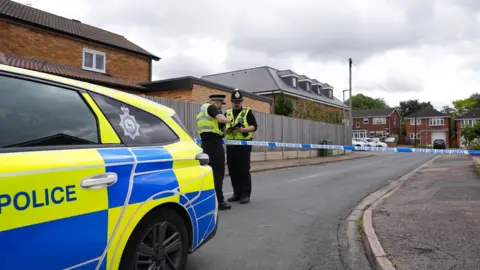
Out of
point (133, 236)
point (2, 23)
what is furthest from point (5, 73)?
point (2, 23)

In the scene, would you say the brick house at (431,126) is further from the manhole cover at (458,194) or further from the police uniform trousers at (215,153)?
the police uniform trousers at (215,153)

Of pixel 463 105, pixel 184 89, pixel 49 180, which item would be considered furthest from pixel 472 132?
pixel 463 105

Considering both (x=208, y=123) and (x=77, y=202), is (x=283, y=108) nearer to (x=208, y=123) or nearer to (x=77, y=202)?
(x=208, y=123)

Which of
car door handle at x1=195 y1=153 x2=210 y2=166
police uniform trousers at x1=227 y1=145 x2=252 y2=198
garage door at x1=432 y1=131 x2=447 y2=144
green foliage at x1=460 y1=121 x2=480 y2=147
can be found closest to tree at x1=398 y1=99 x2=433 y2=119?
garage door at x1=432 y1=131 x2=447 y2=144

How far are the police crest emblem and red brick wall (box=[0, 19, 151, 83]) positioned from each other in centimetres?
1694

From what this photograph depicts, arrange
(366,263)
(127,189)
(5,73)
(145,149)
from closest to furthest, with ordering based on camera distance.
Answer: (5,73)
(127,189)
(145,149)
(366,263)

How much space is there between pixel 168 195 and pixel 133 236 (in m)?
0.41

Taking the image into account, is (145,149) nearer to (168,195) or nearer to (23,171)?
(168,195)

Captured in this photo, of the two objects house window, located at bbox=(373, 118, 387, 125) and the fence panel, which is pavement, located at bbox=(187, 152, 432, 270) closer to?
the fence panel

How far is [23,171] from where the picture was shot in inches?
79.2

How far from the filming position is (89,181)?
7.70 feet

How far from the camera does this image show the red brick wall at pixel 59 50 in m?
17.0

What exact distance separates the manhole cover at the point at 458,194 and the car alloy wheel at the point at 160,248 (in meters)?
5.80

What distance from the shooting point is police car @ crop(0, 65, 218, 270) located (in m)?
2.03
